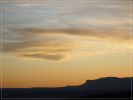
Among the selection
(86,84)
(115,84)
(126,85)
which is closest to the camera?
(126,85)

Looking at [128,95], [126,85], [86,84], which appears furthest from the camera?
[86,84]

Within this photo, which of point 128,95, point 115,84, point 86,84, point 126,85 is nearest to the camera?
point 128,95

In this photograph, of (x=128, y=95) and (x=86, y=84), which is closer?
(x=128, y=95)

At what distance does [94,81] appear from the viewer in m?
197

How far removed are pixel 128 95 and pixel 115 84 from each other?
135964 mm

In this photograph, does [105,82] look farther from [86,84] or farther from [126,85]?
[126,85]

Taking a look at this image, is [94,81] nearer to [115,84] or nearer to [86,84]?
[86,84]

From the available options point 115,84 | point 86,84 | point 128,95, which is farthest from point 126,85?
point 128,95

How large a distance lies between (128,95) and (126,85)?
124 meters

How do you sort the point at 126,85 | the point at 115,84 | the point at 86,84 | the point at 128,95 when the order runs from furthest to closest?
1. the point at 86,84
2. the point at 115,84
3. the point at 126,85
4. the point at 128,95

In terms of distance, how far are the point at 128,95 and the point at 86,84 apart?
148m

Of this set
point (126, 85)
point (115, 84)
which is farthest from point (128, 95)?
point (115, 84)

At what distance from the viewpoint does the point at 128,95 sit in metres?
46.4

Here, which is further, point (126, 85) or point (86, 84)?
point (86, 84)
